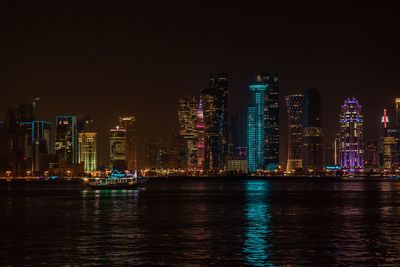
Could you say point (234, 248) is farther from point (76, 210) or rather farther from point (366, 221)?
point (76, 210)

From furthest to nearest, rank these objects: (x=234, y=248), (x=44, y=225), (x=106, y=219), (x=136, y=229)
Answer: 1. (x=106, y=219)
2. (x=44, y=225)
3. (x=136, y=229)
4. (x=234, y=248)

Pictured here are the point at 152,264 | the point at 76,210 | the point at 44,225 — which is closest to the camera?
the point at 152,264

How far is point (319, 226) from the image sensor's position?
68750 mm

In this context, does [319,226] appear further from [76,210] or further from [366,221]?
[76,210]

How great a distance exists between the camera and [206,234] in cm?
6122

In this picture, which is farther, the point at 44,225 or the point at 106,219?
the point at 106,219

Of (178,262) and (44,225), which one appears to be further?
(44,225)

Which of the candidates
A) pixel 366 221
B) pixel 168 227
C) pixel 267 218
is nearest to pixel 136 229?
pixel 168 227

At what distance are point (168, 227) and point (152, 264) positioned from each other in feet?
79.4

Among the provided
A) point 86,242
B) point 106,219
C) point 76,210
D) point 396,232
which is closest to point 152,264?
point 86,242

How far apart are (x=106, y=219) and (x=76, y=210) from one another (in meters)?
17.1

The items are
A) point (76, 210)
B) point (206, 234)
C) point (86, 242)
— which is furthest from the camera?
point (76, 210)

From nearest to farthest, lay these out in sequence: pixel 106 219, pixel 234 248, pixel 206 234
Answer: pixel 234 248 < pixel 206 234 < pixel 106 219

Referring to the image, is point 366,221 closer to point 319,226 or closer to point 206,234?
point 319,226
